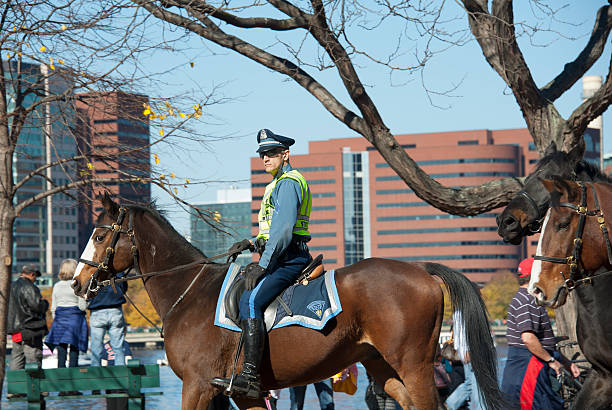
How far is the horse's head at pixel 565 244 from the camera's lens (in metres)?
6.12

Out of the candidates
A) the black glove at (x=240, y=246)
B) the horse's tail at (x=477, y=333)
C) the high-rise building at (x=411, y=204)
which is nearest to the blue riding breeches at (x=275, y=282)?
the black glove at (x=240, y=246)

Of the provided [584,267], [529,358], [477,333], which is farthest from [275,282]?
[529,358]

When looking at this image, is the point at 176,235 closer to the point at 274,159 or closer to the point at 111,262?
the point at 111,262

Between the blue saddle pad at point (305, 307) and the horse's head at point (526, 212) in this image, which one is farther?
the blue saddle pad at point (305, 307)

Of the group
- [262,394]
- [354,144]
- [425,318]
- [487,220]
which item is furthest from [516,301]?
[354,144]

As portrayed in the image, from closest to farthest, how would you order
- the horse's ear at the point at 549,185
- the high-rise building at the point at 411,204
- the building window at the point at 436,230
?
the horse's ear at the point at 549,185
the building window at the point at 436,230
the high-rise building at the point at 411,204

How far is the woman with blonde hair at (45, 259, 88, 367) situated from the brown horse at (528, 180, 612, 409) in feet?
23.9

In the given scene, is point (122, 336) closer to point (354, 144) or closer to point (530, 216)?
point (530, 216)

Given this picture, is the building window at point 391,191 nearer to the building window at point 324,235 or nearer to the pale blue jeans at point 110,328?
the building window at point 324,235

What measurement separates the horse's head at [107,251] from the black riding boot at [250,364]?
5.17ft

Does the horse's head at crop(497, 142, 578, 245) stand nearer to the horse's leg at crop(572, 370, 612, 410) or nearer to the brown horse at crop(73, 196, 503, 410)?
the brown horse at crop(73, 196, 503, 410)

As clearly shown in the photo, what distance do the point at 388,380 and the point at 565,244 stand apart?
201 centimetres

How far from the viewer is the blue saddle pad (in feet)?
22.5

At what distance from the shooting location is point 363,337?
7.02 metres
